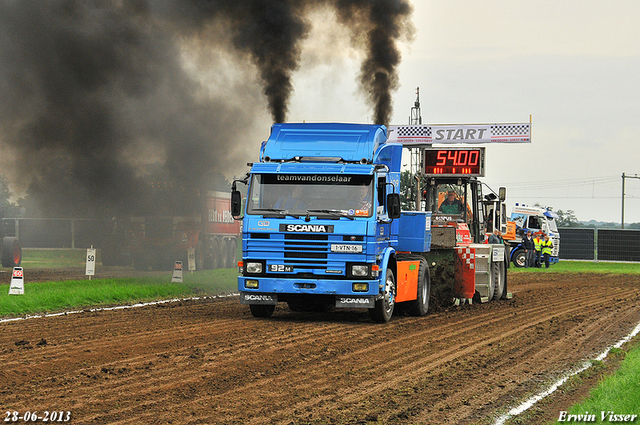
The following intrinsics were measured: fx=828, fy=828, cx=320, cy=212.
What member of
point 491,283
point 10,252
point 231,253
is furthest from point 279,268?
point 231,253

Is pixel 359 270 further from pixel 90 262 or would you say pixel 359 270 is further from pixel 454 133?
pixel 454 133

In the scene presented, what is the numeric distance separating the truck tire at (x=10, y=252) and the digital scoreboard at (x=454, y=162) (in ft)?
66.7

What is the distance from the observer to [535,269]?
147 ft

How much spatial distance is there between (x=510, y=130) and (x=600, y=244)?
12.0 m

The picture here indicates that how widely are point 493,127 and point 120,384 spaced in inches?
1800

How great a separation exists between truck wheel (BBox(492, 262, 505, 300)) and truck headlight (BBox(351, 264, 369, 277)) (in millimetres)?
8094

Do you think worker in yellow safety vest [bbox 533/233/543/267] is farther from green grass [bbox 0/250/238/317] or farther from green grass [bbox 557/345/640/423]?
green grass [bbox 557/345/640/423]

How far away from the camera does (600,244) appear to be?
189ft

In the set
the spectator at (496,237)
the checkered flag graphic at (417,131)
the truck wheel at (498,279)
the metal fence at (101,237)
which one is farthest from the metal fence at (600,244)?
the truck wheel at (498,279)

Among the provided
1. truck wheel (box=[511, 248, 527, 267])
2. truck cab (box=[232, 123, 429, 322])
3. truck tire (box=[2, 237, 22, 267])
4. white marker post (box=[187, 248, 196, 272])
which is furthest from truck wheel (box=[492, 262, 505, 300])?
truck wheel (box=[511, 248, 527, 267])

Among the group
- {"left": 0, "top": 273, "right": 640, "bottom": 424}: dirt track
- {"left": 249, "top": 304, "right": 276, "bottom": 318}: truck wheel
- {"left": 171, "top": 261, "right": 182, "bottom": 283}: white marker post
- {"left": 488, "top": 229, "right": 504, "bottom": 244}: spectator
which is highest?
{"left": 488, "top": 229, "right": 504, "bottom": 244}: spectator

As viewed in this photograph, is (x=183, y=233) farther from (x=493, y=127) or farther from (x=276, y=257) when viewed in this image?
(x=493, y=127)

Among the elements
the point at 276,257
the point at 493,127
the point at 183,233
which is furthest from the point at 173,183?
the point at 493,127

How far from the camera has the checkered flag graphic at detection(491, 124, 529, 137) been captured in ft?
169
